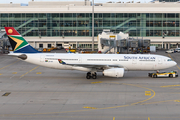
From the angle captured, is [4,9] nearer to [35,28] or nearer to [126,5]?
[35,28]

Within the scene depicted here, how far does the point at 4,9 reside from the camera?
12156 cm

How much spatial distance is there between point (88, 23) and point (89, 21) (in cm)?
105

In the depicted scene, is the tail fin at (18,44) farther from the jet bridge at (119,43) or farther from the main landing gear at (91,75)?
the jet bridge at (119,43)

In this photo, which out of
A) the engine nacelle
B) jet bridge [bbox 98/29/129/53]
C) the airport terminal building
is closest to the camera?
the engine nacelle

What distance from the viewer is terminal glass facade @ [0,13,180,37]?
119 metres

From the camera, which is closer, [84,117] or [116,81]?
[84,117]

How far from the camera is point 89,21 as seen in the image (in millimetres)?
121125

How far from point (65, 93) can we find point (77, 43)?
90763 mm

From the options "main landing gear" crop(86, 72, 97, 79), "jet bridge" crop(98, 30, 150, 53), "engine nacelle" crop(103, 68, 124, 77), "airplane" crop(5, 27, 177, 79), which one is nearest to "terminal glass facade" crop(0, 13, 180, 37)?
"jet bridge" crop(98, 30, 150, 53)

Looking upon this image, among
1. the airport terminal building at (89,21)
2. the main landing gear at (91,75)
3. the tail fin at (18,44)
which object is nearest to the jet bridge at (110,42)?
the airport terminal building at (89,21)

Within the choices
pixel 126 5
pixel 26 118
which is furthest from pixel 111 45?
pixel 26 118

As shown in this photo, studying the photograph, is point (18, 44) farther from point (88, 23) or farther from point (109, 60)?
point (88, 23)

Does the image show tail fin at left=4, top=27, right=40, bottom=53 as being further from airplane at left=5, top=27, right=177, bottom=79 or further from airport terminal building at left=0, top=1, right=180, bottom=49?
airport terminal building at left=0, top=1, right=180, bottom=49

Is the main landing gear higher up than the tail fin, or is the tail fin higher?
the tail fin
